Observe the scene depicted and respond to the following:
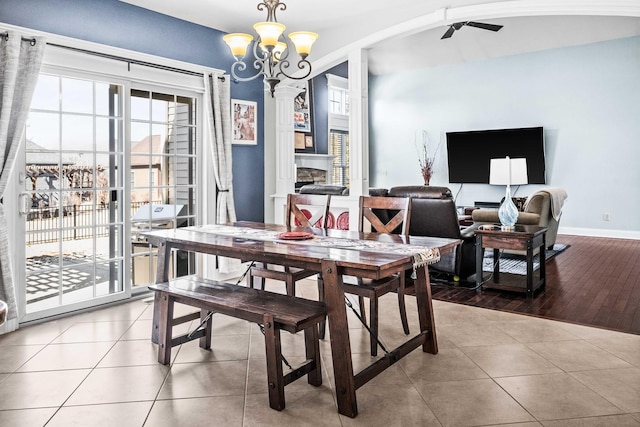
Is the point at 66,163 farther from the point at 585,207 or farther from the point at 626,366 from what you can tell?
the point at 585,207

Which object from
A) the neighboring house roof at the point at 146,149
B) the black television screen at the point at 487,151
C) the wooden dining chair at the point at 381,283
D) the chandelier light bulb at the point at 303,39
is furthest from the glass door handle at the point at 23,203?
the black television screen at the point at 487,151

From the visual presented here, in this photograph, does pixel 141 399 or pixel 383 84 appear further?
pixel 383 84

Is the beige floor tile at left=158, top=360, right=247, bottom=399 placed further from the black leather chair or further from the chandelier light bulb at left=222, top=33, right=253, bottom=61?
the black leather chair

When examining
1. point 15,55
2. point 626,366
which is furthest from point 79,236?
point 626,366

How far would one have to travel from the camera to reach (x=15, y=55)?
331 centimetres

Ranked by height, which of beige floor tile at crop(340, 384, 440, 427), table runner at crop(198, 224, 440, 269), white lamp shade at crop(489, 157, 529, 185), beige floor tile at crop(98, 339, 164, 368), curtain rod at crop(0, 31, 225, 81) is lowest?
beige floor tile at crop(340, 384, 440, 427)

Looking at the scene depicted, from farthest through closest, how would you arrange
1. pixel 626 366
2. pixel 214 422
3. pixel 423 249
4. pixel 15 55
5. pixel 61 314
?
pixel 61 314
pixel 15 55
pixel 626 366
pixel 423 249
pixel 214 422

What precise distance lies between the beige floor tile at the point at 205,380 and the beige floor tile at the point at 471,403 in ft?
3.23

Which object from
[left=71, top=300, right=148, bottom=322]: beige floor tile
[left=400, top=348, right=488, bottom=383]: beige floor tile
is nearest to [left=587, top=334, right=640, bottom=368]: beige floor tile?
[left=400, top=348, right=488, bottom=383]: beige floor tile

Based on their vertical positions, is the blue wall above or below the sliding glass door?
above

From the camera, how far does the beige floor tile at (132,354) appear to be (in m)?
2.83

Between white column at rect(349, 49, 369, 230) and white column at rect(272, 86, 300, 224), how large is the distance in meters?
0.85

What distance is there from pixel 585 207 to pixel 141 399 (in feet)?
26.0

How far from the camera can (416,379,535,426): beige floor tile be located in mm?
2145
